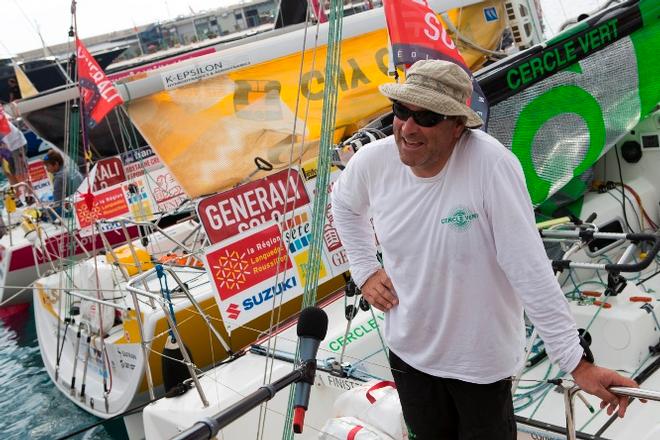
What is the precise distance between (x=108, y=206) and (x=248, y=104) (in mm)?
3636

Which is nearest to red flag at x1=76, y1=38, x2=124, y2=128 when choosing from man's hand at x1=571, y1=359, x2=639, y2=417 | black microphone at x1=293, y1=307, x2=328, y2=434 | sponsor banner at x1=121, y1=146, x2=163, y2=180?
sponsor banner at x1=121, y1=146, x2=163, y2=180

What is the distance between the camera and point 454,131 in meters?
1.72

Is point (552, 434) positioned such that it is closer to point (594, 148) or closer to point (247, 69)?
point (594, 148)

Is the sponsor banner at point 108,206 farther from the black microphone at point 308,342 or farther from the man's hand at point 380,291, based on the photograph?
the black microphone at point 308,342

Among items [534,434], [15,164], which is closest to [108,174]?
[15,164]

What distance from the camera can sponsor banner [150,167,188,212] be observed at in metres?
7.91

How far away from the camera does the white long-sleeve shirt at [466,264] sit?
1.62 m

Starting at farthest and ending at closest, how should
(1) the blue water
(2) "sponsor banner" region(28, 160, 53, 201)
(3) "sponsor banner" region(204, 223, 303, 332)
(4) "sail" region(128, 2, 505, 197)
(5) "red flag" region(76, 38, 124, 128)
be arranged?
(2) "sponsor banner" region(28, 160, 53, 201) → (1) the blue water → (5) "red flag" region(76, 38, 124, 128) → (4) "sail" region(128, 2, 505, 197) → (3) "sponsor banner" region(204, 223, 303, 332)

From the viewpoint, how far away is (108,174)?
28.0 feet

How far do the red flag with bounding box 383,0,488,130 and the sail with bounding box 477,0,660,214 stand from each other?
0.41 metres

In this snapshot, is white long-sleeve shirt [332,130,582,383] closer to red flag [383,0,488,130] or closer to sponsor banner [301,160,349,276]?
red flag [383,0,488,130]

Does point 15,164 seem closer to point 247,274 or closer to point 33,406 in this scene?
point 33,406

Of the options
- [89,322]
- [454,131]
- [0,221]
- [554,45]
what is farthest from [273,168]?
[0,221]

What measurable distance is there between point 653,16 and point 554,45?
884mm
